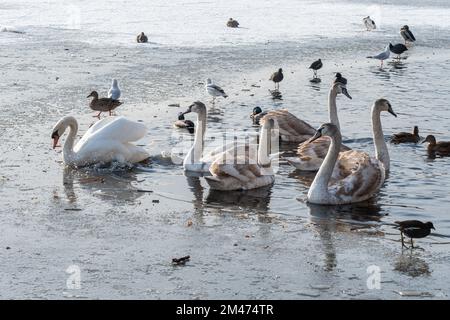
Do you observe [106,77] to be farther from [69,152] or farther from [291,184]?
[291,184]

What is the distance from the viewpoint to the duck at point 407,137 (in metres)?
13.8

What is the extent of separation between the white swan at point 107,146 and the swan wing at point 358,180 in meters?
2.84

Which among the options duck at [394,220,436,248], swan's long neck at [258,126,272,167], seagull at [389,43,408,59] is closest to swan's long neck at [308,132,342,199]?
swan's long neck at [258,126,272,167]

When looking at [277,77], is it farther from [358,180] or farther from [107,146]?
[358,180]

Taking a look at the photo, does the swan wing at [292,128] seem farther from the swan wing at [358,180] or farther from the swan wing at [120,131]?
the swan wing at [358,180]

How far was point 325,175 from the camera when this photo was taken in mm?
10734

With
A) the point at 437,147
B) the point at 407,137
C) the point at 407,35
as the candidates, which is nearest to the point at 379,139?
the point at 437,147

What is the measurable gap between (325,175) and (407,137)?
11.5 feet

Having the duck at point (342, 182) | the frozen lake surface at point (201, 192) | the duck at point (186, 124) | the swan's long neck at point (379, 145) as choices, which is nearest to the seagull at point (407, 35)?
the frozen lake surface at point (201, 192)

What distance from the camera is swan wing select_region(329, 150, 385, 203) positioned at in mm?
10664

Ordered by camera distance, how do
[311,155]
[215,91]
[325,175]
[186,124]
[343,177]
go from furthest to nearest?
[215,91] < [186,124] < [311,155] < [343,177] < [325,175]

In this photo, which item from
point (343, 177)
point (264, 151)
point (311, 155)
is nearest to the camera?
point (343, 177)

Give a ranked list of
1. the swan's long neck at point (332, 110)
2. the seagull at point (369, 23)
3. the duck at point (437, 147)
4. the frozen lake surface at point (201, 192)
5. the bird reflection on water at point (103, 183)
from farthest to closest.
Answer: the seagull at point (369, 23)
the swan's long neck at point (332, 110)
the duck at point (437, 147)
the bird reflection on water at point (103, 183)
the frozen lake surface at point (201, 192)

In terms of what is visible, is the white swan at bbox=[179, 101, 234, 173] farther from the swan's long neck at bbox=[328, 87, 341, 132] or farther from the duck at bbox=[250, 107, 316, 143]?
the swan's long neck at bbox=[328, 87, 341, 132]
